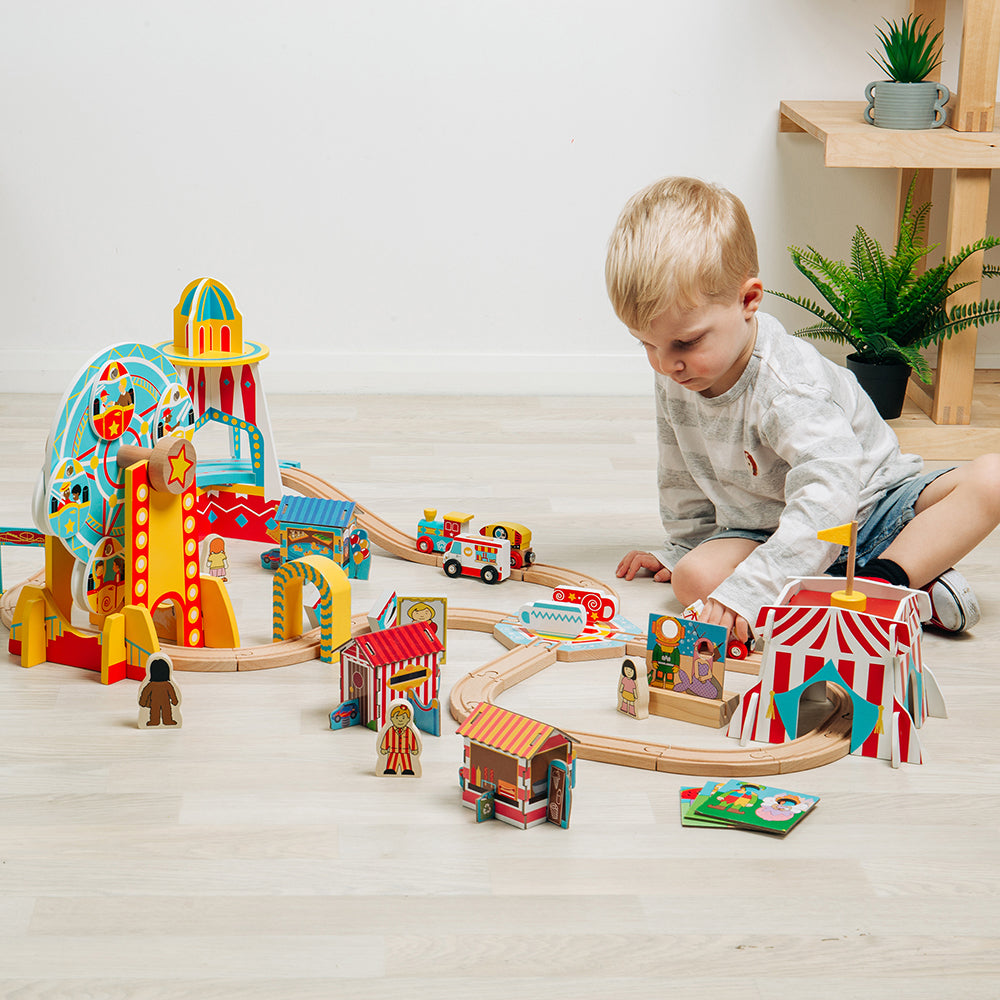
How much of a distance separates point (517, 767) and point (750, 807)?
184 millimetres

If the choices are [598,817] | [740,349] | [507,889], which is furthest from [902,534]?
[507,889]

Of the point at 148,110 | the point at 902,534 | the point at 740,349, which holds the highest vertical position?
the point at 148,110

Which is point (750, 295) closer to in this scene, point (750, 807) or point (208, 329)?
point (750, 807)

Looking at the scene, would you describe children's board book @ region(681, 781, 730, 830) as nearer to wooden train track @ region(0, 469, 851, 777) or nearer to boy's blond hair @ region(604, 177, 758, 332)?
wooden train track @ region(0, 469, 851, 777)

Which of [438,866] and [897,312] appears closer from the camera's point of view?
[438,866]

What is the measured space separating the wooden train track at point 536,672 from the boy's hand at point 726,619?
32mm

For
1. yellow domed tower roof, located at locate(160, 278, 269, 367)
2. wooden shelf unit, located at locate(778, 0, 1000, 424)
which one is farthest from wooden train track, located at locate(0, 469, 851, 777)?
wooden shelf unit, located at locate(778, 0, 1000, 424)

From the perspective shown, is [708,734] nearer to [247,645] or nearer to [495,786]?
[495,786]

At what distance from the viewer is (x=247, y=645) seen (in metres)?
1.27

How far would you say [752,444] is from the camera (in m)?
1.32

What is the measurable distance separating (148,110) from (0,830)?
65.5 inches

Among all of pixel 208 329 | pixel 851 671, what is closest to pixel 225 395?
pixel 208 329

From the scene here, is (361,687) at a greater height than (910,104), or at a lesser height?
lesser

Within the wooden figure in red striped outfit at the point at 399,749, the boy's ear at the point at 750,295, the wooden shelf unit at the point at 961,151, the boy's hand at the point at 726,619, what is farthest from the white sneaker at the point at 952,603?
the wooden shelf unit at the point at 961,151
